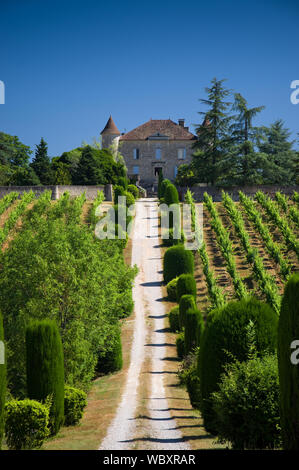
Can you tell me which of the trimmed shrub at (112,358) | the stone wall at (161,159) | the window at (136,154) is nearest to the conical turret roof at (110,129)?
the window at (136,154)

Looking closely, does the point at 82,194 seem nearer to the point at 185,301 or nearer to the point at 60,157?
the point at 60,157

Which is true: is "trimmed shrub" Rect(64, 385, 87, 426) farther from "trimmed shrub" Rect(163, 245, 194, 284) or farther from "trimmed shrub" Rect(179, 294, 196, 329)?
"trimmed shrub" Rect(163, 245, 194, 284)

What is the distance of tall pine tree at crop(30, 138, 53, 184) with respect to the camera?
57.3 m

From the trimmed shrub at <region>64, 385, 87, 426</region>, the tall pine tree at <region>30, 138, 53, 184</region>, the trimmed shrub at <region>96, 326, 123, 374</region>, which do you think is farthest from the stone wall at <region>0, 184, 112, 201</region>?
the trimmed shrub at <region>64, 385, 87, 426</region>

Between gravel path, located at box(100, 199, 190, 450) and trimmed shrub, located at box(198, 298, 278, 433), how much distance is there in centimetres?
128

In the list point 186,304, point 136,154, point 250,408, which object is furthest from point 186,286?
point 136,154

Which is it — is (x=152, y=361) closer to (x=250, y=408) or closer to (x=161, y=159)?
(x=250, y=408)

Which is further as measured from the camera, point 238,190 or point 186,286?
point 238,190

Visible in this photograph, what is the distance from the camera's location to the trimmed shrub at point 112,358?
2097 cm

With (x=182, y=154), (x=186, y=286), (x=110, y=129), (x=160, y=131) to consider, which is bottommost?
(x=186, y=286)

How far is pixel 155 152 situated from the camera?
3135 inches

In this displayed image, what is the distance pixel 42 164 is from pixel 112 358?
1573 inches

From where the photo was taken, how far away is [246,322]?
11.6 m

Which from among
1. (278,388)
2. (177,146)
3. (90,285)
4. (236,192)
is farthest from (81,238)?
(177,146)
